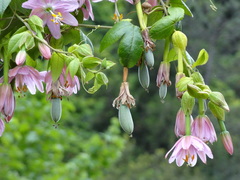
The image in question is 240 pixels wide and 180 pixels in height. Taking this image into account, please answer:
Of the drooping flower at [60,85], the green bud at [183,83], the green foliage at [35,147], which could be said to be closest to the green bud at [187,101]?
the green bud at [183,83]

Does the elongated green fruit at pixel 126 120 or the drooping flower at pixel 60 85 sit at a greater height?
the drooping flower at pixel 60 85

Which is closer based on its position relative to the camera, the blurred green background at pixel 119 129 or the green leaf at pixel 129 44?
the green leaf at pixel 129 44

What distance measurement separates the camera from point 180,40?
54 cm

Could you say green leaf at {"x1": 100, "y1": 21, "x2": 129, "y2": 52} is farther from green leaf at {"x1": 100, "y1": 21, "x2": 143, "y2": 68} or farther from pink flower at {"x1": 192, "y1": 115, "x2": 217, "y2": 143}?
pink flower at {"x1": 192, "y1": 115, "x2": 217, "y2": 143}

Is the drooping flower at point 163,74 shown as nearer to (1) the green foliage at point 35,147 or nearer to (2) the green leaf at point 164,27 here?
(2) the green leaf at point 164,27

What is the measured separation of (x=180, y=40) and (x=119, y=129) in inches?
126

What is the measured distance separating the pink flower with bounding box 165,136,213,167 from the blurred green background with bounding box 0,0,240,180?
13 cm

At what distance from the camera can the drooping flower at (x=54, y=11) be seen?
0.55 metres

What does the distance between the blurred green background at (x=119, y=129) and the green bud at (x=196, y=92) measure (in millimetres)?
162

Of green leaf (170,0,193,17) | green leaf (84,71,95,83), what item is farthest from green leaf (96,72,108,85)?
green leaf (170,0,193,17)

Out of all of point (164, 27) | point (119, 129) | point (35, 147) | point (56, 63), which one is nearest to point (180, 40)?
point (164, 27)

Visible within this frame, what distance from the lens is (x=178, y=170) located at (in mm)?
4781

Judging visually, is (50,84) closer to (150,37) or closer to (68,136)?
(150,37)

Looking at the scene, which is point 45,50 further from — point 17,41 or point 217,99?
point 217,99
